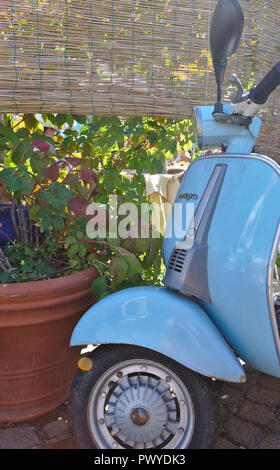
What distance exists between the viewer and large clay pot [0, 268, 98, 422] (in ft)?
5.79

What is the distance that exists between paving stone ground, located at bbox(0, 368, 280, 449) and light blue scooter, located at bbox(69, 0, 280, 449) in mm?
305

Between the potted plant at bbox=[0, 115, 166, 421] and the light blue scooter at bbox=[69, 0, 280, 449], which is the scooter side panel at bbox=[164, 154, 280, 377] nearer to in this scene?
the light blue scooter at bbox=[69, 0, 280, 449]

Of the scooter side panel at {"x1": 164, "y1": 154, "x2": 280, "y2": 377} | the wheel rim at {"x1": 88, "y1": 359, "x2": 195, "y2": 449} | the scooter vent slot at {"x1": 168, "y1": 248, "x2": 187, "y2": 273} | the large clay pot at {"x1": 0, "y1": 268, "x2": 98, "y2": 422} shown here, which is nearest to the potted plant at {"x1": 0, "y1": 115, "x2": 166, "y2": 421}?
the large clay pot at {"x1": 0, "y1": 268, "x2": 98, "y2": 422}

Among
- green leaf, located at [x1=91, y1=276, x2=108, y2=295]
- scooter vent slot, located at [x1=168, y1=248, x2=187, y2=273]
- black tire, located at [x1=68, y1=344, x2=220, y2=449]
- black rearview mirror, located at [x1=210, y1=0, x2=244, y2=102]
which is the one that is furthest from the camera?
green leaf, located at [x1=91, y1=276, x2=108, y2=295]

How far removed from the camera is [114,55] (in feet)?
5.98

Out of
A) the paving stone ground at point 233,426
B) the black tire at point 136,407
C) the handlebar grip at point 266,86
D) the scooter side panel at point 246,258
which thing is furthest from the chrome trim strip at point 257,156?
the paving stone ground at point 233,426

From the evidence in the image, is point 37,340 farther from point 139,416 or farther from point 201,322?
point 201,322

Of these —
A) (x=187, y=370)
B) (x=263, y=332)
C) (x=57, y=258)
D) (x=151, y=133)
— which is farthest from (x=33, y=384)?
(x=151, y=133)

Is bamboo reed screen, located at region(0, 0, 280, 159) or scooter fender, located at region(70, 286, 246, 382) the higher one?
bamboo reed screen, located at region(0, 0, 280, 159)

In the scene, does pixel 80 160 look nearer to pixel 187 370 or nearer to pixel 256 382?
pixel 187 370

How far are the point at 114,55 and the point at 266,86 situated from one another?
732 mm

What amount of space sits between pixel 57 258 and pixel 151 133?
2.72 feet

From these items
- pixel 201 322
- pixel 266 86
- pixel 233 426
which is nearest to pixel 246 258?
pixel 201 322
